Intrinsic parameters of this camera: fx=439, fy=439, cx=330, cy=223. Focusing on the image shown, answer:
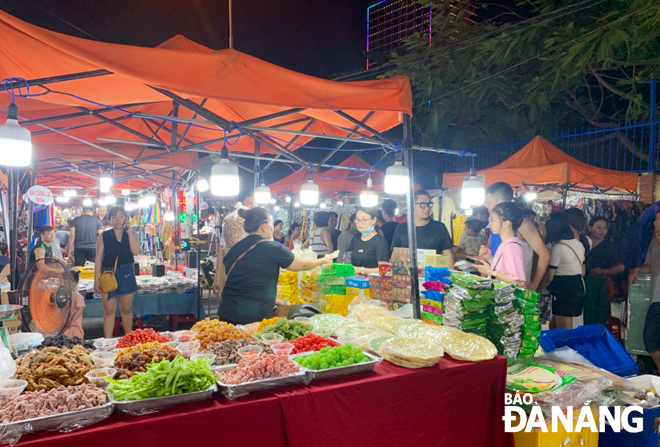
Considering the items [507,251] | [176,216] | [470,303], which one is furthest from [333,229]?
[470,303]

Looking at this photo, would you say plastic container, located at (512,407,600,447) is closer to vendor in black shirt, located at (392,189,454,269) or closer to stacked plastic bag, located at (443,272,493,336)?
stacked plastic bag, located at (443,272,493,336)

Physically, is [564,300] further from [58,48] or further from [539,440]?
[58,48]

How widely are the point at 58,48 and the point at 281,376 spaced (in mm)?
2228

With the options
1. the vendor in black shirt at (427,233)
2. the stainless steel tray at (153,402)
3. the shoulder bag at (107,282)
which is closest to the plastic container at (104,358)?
the stainless steel tray at (153,402)

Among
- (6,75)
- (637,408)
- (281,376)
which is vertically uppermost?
(6,75)

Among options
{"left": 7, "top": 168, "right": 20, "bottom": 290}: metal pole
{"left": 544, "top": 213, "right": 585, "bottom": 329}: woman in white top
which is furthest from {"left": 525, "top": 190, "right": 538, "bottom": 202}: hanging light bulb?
{"left": 7, "top": 168, "right": 20, "bottom": 290}: metal pole

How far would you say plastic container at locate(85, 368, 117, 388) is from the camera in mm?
2154

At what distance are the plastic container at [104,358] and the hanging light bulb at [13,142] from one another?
4.60 ft

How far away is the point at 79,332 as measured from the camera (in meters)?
5.28

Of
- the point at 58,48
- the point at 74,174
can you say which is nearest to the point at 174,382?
the point at 58,48

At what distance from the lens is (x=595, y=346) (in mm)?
3760

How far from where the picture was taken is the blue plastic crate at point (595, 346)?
3.53 metres

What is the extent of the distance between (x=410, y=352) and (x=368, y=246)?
9.56ft

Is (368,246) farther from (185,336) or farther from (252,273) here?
(185,336)
